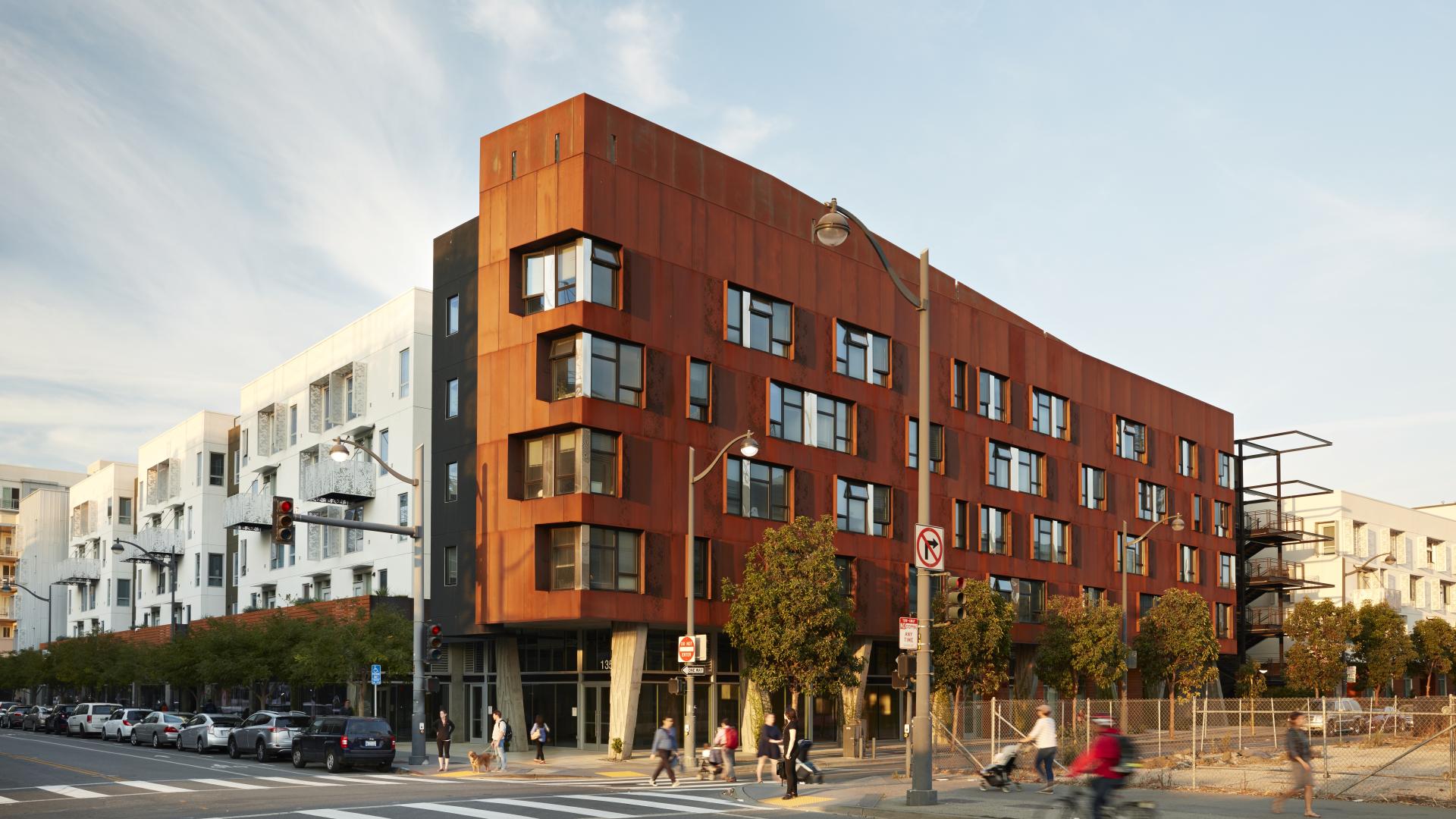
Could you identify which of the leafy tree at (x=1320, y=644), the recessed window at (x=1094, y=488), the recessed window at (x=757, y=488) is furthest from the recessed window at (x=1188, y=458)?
the recessed window at (x=757, y=488)

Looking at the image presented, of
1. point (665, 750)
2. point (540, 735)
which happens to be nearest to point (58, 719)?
point (540, 735)

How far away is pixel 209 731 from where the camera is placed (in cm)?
4612

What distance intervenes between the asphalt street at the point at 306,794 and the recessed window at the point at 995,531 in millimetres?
27827

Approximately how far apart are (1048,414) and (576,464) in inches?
1171

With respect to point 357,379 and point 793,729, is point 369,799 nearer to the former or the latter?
point 793,729

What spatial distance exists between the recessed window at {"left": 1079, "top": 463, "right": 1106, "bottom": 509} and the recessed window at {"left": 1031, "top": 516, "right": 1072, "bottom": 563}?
2.23m

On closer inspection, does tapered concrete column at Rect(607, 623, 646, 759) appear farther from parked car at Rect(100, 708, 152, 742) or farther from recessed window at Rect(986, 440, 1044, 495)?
parked car at Rect(100, 708, 152, 742)

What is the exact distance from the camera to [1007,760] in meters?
26.5

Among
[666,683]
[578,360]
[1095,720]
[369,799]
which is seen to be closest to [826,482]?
[666,683]

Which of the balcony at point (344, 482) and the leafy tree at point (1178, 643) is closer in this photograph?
the balcony at point (344, 482)

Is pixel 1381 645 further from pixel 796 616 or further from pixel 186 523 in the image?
pixel 186 523

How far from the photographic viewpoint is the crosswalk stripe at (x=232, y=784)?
29.9 m

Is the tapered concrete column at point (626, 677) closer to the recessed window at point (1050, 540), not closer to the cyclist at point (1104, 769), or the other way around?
the recessed window at point (1050, 540)

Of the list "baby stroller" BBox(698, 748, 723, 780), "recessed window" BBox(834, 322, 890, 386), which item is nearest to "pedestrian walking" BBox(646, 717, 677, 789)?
"baby stroller" BBox(698, 748, 723, 780)
